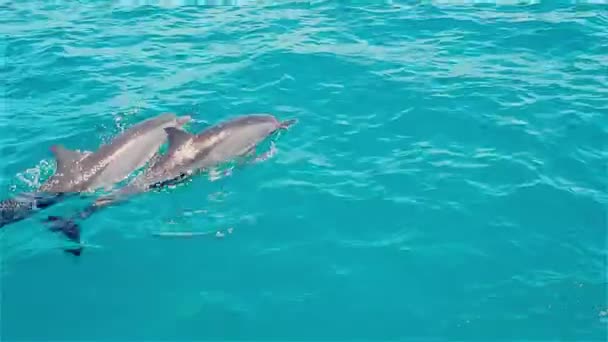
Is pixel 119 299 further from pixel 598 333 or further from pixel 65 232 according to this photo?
pixel 598 333

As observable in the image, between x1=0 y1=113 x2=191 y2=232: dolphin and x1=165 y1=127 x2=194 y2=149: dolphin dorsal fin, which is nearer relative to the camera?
x1=0 y1=113 x2=191 y2=232: dolphin

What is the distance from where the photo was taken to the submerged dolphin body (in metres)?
11.0

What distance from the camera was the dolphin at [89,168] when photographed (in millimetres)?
10337

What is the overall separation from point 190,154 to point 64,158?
2.27 metres

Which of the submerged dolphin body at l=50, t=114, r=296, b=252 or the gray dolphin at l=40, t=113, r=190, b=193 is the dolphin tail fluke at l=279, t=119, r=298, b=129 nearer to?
the submerged dolphin body at l=50, t=114, r=296, b=252

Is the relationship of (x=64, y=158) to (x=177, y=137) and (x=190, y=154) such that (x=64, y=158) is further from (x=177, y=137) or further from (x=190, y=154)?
(x=190, y=154)

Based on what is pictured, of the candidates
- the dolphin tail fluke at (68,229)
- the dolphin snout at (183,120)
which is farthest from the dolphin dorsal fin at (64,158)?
the dolphin snout at (183,120)

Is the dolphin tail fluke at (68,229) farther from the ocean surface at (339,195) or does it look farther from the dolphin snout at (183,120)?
the dolphin snout at (183,120)

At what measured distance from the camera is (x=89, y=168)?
430 inches

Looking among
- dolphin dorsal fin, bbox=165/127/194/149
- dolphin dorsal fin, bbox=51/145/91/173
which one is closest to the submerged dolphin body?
dolphin dorsal fin, bbox=165/127/194/149

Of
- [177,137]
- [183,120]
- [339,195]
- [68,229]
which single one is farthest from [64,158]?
[339,195]

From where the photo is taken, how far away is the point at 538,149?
12.1 metres

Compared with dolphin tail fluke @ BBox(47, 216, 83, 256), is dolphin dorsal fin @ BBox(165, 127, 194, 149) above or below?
above

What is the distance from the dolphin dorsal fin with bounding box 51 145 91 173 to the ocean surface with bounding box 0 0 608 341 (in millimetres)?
668
